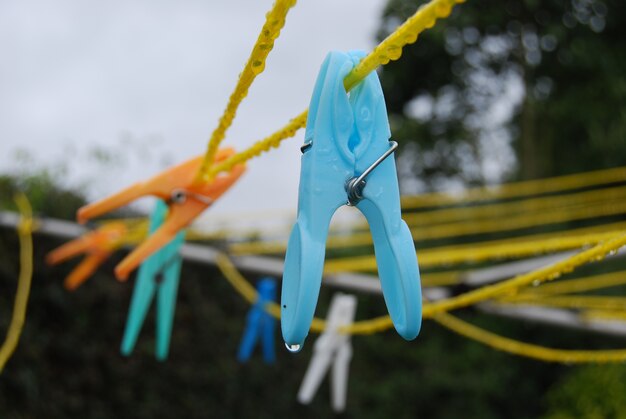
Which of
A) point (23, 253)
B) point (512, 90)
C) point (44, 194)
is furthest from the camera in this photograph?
point (512, 90)

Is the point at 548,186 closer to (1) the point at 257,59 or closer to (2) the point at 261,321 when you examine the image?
(2) the point at 261,321

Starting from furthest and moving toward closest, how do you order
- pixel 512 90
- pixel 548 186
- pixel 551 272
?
pixel 512 90
pixel 548 186
pixel 551 272

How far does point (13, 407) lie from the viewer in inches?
86.7

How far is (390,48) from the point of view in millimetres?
557

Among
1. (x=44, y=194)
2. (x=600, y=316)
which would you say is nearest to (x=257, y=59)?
(x=600, y=316)

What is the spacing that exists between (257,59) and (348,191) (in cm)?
15

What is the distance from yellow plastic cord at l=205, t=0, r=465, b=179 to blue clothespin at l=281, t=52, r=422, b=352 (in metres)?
0.02

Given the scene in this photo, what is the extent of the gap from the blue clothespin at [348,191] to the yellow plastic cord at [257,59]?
58mm

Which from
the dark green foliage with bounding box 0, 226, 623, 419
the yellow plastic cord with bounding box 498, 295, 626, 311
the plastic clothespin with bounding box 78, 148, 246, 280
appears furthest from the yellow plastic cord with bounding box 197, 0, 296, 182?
the dark green foliage with bounding box 0, 226, 623, 419

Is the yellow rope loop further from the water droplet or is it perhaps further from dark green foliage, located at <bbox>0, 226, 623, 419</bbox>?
dark green foliage, located at <bbox>0, 226, 623, 419</bbox>

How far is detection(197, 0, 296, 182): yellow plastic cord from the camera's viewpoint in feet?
1.83

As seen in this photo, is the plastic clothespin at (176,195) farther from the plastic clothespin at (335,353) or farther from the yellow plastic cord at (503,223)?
the yellow plastic cord at (503,223)

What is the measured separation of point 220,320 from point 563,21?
120 inches

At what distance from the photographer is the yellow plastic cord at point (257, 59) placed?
0.56 metres
